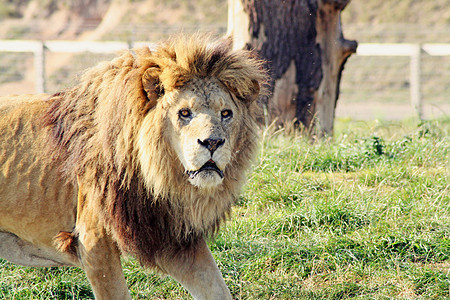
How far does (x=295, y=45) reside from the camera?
702cm

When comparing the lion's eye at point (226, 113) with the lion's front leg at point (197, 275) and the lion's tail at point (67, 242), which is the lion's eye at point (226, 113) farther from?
the lion's tail at point (67, 242)

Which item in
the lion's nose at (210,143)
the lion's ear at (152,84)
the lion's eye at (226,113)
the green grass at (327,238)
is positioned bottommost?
the green grass at (327,238)

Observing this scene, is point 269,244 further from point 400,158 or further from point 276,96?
point 276,96

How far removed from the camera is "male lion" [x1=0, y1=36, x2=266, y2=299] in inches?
137

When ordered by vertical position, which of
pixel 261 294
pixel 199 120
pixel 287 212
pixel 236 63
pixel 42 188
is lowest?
pixel 261 294

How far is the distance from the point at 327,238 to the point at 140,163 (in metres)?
1.83

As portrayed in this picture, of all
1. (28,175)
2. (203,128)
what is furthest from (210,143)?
(28,175)

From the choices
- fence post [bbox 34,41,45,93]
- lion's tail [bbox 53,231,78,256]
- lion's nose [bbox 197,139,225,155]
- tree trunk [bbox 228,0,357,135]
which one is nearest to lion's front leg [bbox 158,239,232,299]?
lion's tail [bbox 53,231,78,256]

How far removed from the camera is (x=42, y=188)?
3.89 m

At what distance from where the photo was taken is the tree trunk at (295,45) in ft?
22.8

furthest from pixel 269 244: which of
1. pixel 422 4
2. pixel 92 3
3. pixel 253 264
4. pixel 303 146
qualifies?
pixel 92 3

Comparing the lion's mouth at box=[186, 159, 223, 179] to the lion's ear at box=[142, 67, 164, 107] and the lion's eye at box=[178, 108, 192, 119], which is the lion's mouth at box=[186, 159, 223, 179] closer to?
the lion's eye at box=[178, 108, 192, 119]

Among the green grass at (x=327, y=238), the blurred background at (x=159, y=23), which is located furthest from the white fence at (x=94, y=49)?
the green grass at (x=327, y=238)

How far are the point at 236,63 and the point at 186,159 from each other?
2.25 ft
